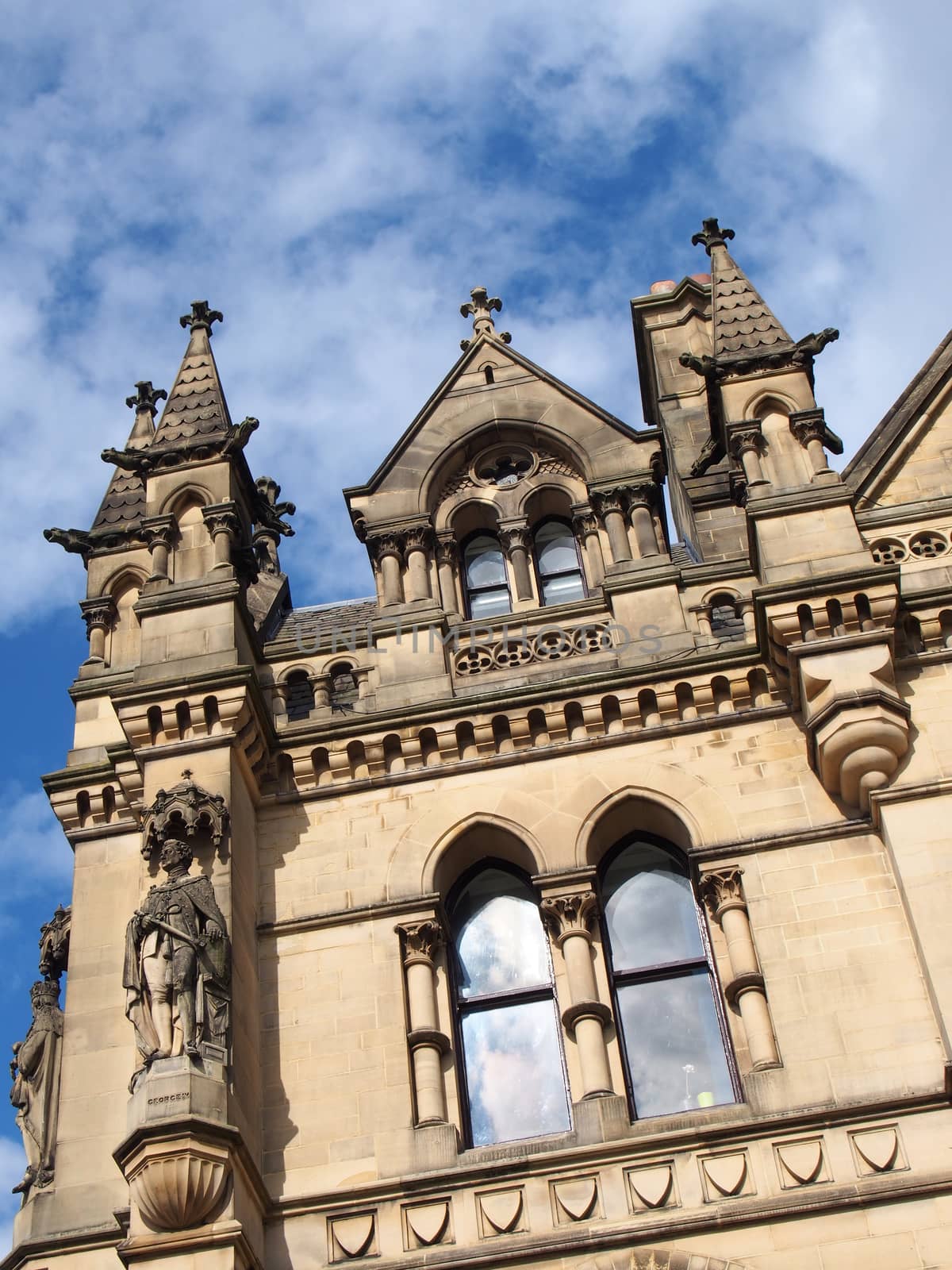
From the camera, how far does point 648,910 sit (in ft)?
46.6

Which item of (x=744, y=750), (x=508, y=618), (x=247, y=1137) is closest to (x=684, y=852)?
(x=744, y=750)

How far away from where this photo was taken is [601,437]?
695 inches

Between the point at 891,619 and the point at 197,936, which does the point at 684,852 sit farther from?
the point at 197,936

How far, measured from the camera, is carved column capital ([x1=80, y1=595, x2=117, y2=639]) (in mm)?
16781

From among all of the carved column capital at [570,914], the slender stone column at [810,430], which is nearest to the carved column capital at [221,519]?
the carved column capital at [570,914]

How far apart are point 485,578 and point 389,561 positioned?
1.02m

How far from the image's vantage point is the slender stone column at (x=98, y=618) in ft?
54.7

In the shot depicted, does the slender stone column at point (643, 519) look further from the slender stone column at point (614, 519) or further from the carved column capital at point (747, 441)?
the carved column capital at point (747, 441)

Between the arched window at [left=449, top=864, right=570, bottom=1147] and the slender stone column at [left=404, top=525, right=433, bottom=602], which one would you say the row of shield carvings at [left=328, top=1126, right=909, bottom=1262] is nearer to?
the arched window at [left=449, top=864, right=570, bottom=1147]

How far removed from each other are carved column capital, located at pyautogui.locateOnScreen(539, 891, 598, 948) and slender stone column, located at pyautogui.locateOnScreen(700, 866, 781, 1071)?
82 centimetres

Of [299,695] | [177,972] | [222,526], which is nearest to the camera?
[177,972]

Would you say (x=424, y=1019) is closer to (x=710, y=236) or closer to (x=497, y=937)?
(x=497, y=937)

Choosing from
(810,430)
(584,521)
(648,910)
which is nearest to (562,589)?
(584,521)

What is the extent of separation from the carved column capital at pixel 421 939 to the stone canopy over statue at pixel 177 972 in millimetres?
1409
